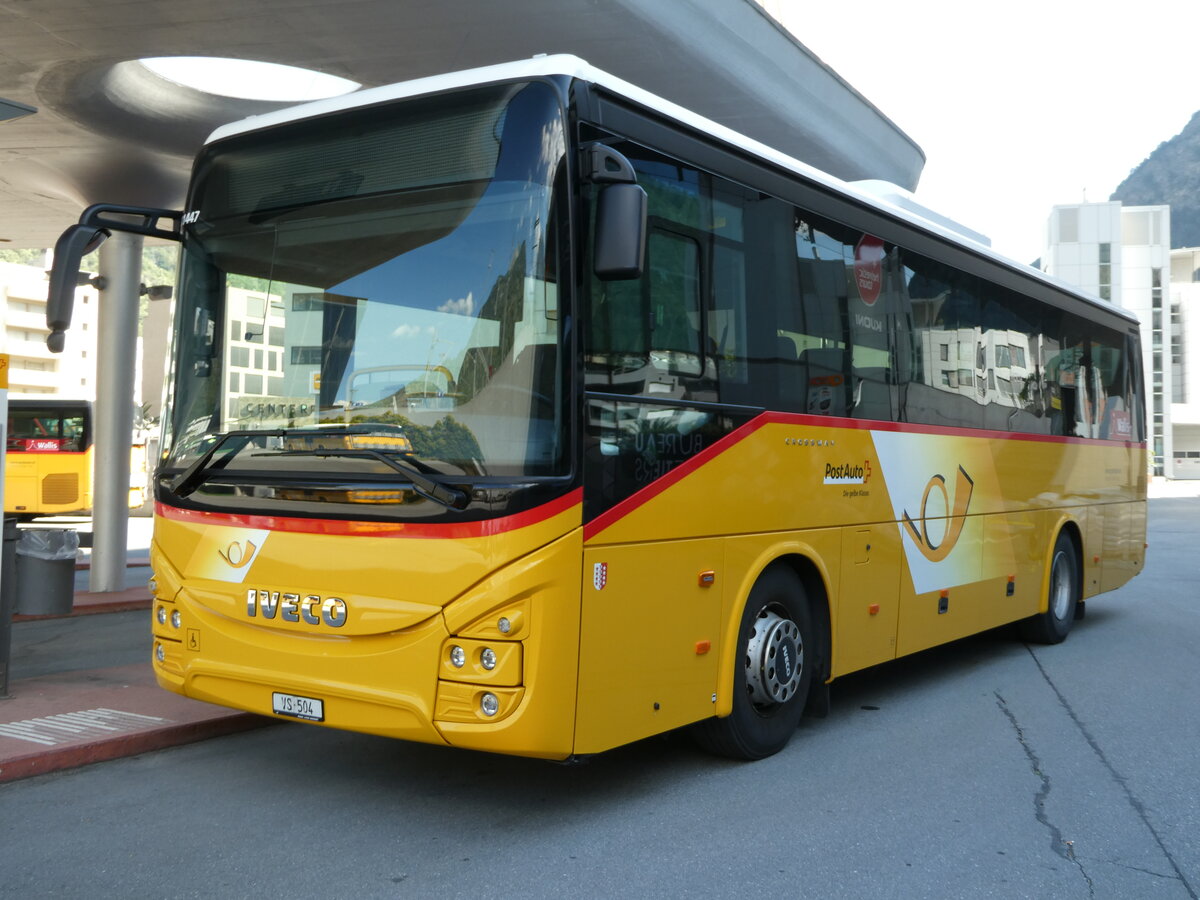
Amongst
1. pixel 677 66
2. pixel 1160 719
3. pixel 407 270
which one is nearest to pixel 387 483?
pixel 407 270

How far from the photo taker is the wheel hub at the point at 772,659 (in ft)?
20.6

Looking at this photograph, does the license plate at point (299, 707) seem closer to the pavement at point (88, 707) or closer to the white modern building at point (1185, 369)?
the pavement at point (88, 707)

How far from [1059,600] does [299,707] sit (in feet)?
26.6

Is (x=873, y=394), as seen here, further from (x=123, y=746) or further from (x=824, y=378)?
(x=123, y=746)

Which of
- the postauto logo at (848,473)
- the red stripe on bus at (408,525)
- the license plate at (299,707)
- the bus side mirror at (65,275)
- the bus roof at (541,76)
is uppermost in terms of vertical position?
the bus roof at (541,76)

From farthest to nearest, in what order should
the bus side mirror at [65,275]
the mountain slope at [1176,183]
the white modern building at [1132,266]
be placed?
1. the mountain slope at [1176,183]
2. the white modern building at [1132,266]
3. the bus side mirror at [65,275]

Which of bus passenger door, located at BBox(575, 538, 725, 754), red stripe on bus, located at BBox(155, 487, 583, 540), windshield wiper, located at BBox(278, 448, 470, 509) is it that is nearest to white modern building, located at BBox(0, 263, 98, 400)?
red stripe on bus, located at BBox(155, 487, 583, 540)

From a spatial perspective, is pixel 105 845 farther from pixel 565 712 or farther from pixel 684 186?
pixel 684 186

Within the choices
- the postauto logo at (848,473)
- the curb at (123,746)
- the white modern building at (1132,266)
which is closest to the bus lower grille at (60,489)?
the curb at (123,746)

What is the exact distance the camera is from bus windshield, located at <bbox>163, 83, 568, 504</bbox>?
195 inches

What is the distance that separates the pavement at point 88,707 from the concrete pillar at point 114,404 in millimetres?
2034

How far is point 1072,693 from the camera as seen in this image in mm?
8656

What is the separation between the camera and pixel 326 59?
35.5ft

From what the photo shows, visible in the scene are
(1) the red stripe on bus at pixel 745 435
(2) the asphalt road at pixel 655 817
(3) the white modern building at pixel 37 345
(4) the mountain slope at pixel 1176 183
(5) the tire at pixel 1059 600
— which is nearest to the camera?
(2) the asphalt road at pixel 655 817
